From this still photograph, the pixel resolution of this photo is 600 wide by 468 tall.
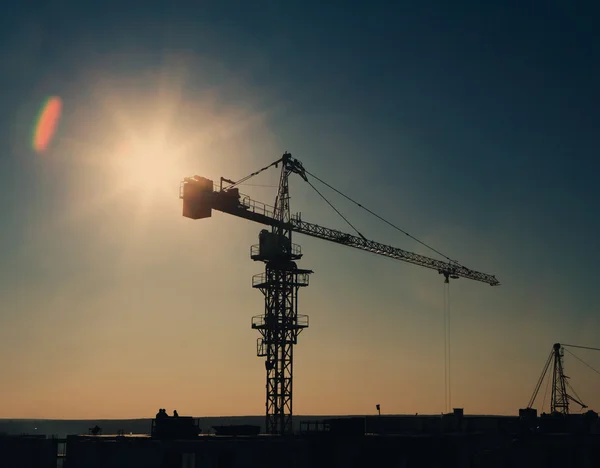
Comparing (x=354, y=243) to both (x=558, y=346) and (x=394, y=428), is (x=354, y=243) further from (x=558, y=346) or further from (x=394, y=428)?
(x=558, y=346)

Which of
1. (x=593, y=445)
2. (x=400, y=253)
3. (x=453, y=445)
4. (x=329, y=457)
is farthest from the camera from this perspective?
(x=400, y=253)

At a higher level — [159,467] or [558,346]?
[558,346]

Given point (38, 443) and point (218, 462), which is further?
point (38, 443)

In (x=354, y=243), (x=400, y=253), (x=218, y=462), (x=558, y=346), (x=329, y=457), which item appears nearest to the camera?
(x=218, y=462)

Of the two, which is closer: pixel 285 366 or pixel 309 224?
pixel 285 366

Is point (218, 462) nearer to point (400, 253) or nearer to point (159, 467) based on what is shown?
point (159, 467)

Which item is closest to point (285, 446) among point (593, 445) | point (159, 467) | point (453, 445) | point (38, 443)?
point (159, 467)

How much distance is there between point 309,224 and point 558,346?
80118 mm

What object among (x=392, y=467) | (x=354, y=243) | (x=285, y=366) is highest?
(x=354, y=243)

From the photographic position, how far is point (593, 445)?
266ft

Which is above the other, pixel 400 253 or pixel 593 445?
pixel 400 253

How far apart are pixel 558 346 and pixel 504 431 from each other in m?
84.3

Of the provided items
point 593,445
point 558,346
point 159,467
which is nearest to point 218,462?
point 159,467

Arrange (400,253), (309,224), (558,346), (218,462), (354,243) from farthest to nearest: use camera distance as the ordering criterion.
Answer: (558,346) → (400,253) → (354,243) → (309,224) → (218,462)
